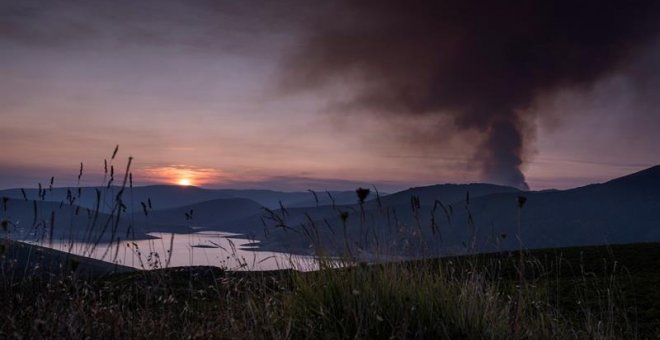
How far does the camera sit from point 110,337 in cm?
542

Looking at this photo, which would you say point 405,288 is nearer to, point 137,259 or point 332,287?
point 332,287

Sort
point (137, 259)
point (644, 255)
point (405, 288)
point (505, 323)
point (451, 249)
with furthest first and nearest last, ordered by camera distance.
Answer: point (644, 255) < point (137, 259) < point (451, 249) < point (505, 323) < point (405, 288)

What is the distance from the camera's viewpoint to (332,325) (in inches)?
231

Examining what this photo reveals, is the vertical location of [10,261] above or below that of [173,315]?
A: above

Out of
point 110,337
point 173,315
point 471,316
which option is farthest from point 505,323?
point 110,337

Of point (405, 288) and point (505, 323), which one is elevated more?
point (405, 288)

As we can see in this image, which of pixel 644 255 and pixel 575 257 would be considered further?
pixel 575 257

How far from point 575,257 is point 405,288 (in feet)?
83.5

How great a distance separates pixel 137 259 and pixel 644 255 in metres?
26.2

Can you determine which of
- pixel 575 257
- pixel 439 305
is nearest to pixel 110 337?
pixel 439 305

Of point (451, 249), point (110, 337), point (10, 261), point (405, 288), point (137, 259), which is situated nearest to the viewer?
point (110, 337)

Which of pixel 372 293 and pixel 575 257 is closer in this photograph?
pixel 372 293

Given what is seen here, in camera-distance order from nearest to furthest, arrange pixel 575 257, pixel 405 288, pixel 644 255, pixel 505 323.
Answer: pixel 405 288 → pixel 505 323 → pixel 644 255 → pixel 575 257

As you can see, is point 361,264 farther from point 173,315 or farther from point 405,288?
point 173,315
